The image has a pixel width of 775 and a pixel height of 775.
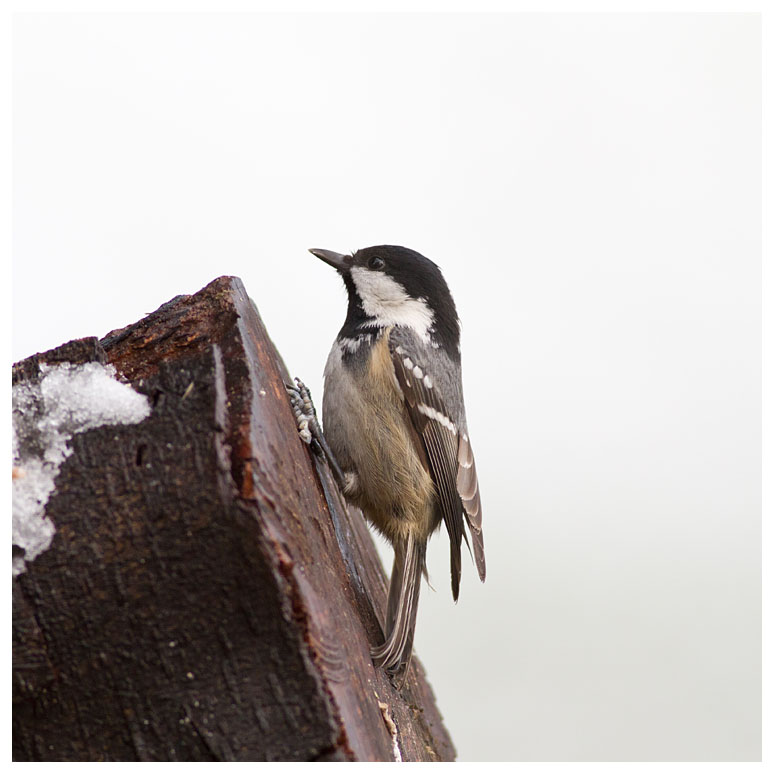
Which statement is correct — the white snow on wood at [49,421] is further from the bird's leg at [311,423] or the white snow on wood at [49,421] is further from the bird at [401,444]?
the bird at [401,444]

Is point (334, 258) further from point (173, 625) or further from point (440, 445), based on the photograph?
point (173, 625)

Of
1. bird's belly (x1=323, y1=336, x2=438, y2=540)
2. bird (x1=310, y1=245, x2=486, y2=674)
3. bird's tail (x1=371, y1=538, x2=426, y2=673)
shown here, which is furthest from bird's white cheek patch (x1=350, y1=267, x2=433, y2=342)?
bird's tail (x1=371, y1=538, x2=426, y2=673)

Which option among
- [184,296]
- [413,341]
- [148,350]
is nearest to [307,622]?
[148,350]

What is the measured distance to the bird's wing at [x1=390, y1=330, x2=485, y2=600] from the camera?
300 cm

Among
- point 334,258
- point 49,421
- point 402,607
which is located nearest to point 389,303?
point 334,258

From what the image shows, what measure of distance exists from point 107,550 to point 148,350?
0.61m

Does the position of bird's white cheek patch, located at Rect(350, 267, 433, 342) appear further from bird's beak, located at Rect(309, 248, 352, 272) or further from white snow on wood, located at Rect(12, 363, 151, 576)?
white snow on wood, located at Rect(12, 363, 151, 576)

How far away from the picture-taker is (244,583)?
160 cm

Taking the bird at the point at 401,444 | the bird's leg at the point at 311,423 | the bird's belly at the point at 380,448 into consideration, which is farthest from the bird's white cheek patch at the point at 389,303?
the bird's leg at the point at 311,423

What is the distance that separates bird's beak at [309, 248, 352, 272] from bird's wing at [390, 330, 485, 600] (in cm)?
54

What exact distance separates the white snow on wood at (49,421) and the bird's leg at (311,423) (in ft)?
3.01

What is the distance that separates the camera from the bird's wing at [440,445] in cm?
300

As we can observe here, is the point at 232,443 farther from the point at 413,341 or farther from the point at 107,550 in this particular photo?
the point at 413,341

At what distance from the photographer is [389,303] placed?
3.34m
